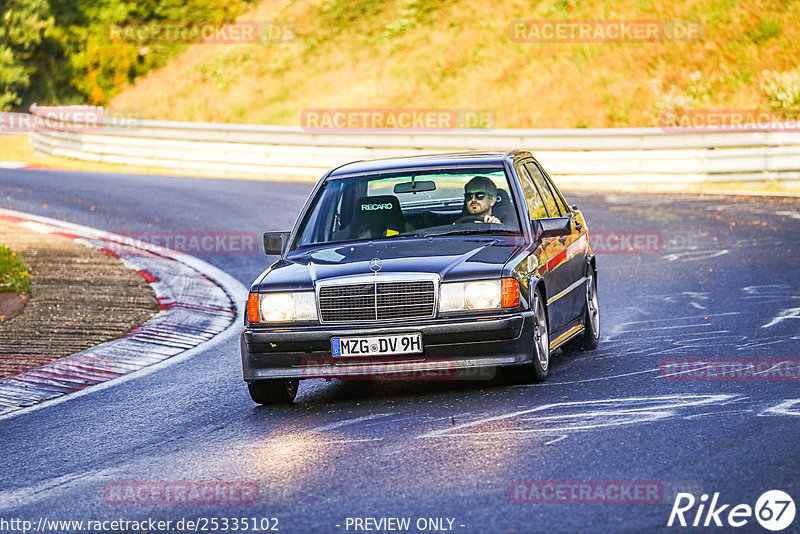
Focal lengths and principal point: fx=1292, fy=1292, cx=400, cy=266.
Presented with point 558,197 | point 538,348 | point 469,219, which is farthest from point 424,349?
point 558,197

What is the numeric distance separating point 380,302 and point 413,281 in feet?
0.81

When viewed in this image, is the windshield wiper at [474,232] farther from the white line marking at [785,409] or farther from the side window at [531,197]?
the white line marking at [785,409]

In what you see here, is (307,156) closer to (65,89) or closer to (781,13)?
(781,13)

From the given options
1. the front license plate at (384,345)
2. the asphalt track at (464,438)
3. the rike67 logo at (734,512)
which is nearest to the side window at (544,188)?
→ the asphalt track at (464,438)

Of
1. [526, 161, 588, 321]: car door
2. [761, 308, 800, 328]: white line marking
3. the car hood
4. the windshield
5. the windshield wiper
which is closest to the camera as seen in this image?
the car hood

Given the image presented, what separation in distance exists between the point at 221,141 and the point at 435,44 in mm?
10902

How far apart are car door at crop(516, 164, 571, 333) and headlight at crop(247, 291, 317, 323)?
164 centimetres

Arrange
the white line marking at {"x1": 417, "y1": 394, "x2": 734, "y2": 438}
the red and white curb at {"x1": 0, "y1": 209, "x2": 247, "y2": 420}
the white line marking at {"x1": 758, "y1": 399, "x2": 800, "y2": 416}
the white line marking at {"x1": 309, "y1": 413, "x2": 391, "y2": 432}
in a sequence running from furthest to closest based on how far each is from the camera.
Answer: the red and white curb at {"x1": 0, "y1": 209, "x2": 247, "y2": 420} < the white line marking at {"x1": 309, "y1": 413, "x2": 391, "y2": 432} < the white line marking at {"x1": 758, "y1": 399, "x2": 800, "y2": 416} < the white line marking at {"x1": 417, "y1": 394, "x2": 734, "y2": 438}

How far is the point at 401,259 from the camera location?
329 inches

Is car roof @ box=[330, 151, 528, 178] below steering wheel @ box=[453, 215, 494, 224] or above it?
above

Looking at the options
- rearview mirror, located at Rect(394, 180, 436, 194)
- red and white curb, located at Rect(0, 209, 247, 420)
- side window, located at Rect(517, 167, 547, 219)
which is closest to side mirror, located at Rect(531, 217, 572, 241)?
side window, located at Rect(517, 167, 547, 219)

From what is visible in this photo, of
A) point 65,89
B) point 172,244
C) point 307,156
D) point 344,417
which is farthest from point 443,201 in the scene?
point 65,89

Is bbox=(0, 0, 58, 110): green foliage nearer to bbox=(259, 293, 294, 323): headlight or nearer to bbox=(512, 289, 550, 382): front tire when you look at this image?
bbox=(259, 293, 294, 323): headlight

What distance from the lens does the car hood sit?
26.8 ft
